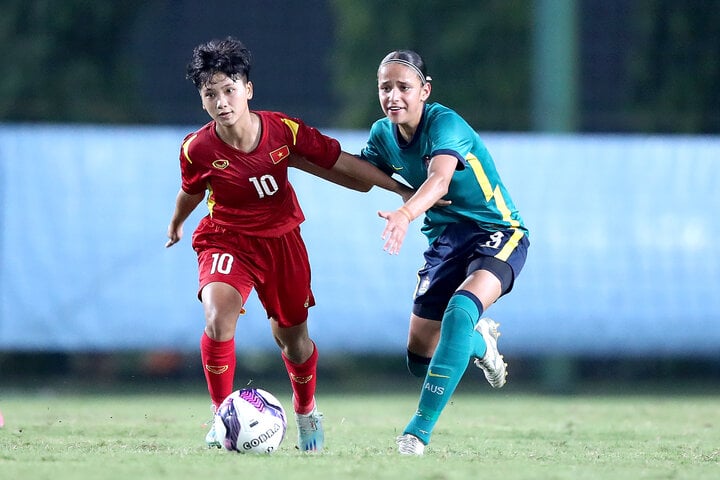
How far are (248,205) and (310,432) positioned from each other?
1.25 metres

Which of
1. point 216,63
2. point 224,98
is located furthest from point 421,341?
point 216,63

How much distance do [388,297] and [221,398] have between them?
16.9ft

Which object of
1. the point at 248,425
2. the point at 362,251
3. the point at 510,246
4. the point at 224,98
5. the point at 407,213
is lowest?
the point at 362,251

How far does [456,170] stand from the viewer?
5.88 m

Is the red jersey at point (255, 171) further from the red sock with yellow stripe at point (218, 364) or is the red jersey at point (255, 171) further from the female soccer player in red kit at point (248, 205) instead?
the red sock with yellow stripe at point (218, 364)

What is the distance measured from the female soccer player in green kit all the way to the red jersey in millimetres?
438

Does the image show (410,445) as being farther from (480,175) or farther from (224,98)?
(224,98)

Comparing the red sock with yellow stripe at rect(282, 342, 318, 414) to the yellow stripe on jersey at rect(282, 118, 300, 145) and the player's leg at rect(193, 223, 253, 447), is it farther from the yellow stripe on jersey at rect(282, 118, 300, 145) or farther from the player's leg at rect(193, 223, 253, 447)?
the yellow stripe on jersey at rect(282, 118, 300, 145)

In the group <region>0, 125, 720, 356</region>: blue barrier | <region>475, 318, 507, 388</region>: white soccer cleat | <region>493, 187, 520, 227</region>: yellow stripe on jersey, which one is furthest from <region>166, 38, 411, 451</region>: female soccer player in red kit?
<region>0, 125, 720, 356</region>: blue barrier

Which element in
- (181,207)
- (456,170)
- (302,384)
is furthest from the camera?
(181,207)

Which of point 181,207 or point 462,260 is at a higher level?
point 181,207

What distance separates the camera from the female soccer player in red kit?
575 centimetres

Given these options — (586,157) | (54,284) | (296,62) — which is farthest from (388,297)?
(296,62)

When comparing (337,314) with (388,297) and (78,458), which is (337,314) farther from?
(78,458)
